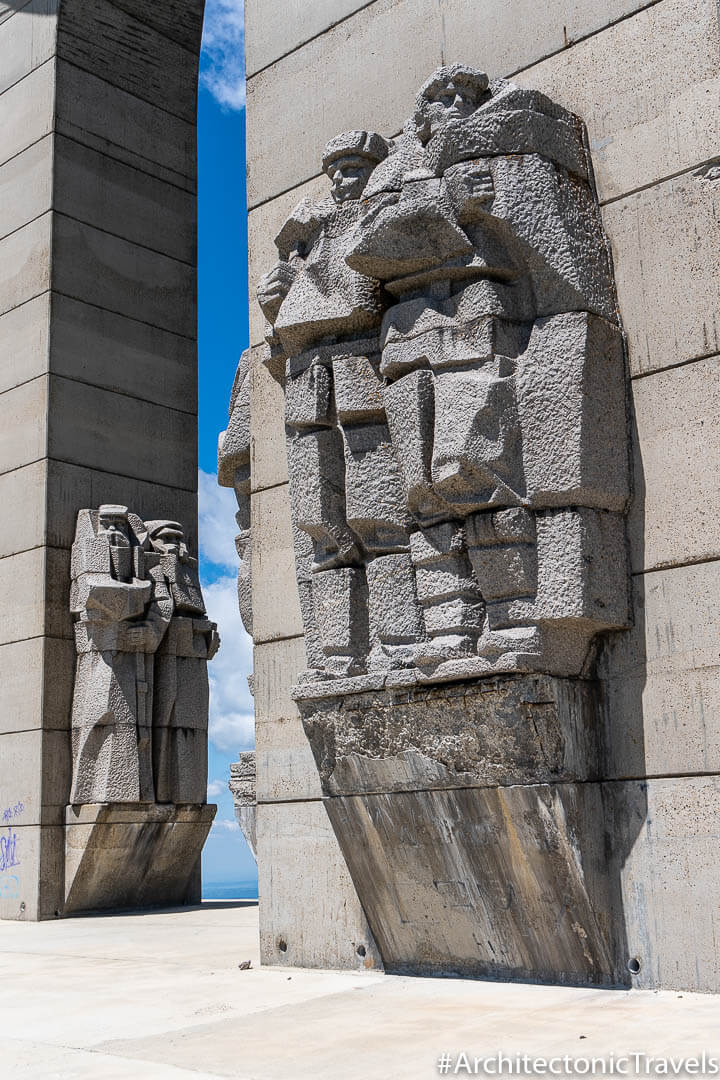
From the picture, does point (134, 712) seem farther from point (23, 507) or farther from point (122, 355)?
point (122, 355)

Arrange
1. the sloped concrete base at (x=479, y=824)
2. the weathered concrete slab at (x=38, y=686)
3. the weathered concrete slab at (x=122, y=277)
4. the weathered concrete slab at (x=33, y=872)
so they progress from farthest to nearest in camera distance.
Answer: the weathered concrete slab at (x=122, y=277) < the weathered concrete slab at (x=38, y=686) < the weathered concrete slab at (x=33, y=872) < the sloped concrete base at (x=479, y=824)

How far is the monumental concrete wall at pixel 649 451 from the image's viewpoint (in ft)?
16.5

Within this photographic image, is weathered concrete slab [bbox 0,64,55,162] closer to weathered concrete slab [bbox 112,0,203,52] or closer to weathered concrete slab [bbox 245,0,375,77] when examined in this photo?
weathered concrete slab [bbox 112,0,203,52]

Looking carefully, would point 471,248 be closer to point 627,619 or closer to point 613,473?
point 613,473

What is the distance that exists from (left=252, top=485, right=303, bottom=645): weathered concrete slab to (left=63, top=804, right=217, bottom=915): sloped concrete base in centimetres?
480

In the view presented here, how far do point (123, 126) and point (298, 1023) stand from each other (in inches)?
432

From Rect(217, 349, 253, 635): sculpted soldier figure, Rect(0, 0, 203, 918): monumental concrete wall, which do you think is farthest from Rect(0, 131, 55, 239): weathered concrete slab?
Rect(217, 349, 253, 635): sculpted soldier figure

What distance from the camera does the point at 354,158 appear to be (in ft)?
20.2

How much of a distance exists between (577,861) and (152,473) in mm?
8574

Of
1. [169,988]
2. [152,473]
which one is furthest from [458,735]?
[152,473]

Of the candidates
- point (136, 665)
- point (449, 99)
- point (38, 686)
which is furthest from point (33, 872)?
point (449, 99)

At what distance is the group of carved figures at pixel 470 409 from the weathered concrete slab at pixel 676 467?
0.34ft

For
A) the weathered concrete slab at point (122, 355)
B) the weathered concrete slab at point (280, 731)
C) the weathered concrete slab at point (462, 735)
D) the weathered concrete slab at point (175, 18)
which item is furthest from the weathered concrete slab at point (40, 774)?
the weathered concrete slab at point (175, 18)

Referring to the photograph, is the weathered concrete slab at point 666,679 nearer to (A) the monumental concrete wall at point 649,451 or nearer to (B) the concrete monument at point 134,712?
(A) the monumental concrete wall at point 649,451
